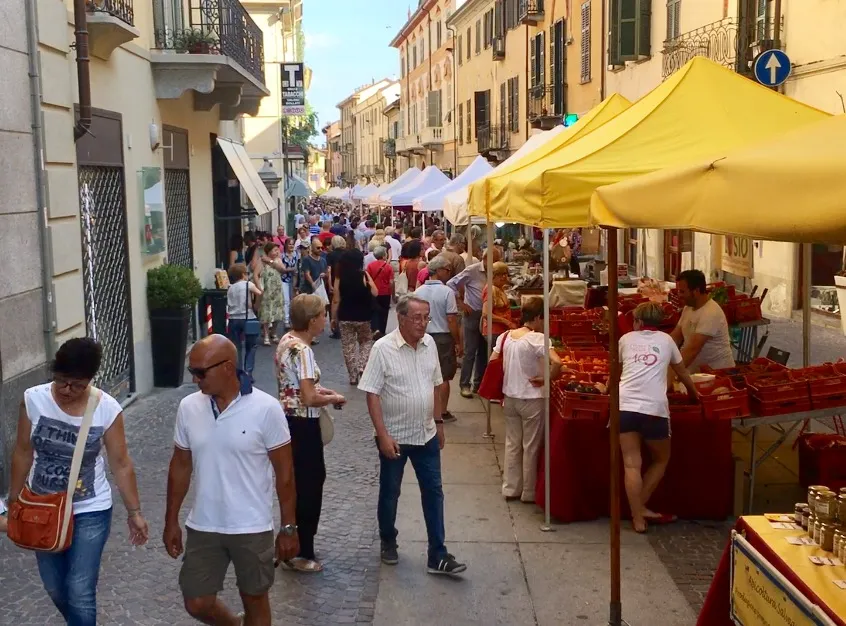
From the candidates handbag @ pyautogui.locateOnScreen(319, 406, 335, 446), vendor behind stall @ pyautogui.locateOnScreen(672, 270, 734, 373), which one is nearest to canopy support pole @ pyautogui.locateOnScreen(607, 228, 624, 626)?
handbag @ pyautogui.locateOnScreen(319, 406, 335, 446)

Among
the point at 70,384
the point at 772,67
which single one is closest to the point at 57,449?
the point at 70,384

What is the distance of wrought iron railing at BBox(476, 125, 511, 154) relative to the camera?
126 feet

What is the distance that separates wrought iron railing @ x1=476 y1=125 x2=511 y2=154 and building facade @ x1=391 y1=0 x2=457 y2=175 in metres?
8.93

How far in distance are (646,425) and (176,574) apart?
3159mm

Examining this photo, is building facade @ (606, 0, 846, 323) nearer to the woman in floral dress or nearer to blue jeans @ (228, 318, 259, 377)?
the woman in floral dress

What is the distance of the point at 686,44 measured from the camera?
20.3 metres

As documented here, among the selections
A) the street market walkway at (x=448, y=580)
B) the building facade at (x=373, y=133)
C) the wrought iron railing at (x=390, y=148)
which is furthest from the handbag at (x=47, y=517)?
the building facade at (x=373, y=133)

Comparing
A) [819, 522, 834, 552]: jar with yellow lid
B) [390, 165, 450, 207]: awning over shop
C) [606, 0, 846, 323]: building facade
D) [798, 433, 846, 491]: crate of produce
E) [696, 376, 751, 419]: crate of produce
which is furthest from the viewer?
[390, 165, 450, 207]: awning over shop

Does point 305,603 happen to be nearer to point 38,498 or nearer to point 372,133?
point 38,498

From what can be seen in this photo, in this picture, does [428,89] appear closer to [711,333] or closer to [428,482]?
[711,333]

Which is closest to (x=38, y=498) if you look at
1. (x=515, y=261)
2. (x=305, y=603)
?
(x=305, y=603)

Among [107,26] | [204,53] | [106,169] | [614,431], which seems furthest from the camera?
[204,53]

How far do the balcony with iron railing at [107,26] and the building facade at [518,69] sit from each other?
893cm

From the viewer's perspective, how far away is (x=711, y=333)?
8383mm
